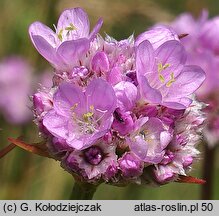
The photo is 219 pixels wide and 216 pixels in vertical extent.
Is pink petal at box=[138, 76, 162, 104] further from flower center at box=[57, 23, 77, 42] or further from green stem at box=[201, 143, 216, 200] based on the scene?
green stem at box=[201, 143, 216, 200]

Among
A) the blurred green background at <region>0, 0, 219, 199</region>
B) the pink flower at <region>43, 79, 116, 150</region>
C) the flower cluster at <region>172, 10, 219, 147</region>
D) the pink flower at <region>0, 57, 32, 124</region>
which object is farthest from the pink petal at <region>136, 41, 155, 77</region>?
the pink flower at <region>0, 57, 32, 124</region>

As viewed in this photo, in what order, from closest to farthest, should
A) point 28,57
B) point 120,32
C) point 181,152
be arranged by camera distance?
1. point 181,152
2. point 28,57
3. point 120,32

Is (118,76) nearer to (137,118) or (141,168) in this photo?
(137,118)

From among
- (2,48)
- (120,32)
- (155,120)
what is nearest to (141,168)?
(155,120)

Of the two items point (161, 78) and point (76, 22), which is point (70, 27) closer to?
point (76, 22)

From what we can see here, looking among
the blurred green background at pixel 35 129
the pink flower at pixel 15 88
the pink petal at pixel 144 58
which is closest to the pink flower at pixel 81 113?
the pink petal at pixel 144 58
